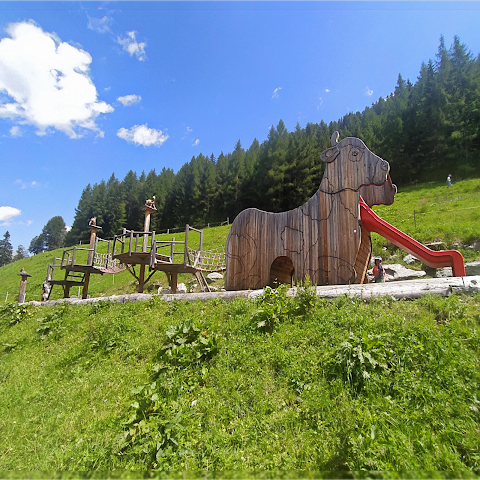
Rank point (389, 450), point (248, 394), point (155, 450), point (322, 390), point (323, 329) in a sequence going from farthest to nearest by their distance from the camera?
point (323, 329), point (248, 394), point (322, 390), point (155, 450), point (389, 450)

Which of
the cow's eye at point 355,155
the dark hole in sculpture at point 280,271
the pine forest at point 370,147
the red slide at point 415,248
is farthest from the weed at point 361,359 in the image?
the pine forest at point 370,147

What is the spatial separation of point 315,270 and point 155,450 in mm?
6705

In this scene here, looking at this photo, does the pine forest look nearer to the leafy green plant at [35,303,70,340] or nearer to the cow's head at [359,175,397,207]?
the cow's head at [359,175,397,207]

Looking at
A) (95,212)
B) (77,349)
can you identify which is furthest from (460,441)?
(95,212)

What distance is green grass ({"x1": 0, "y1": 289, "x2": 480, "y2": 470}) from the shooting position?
334 cm

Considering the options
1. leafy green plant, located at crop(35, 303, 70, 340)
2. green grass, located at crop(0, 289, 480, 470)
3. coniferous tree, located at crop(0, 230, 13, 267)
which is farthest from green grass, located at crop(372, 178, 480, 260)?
coniferous tree, located at crop(0, 230, 13, 267)

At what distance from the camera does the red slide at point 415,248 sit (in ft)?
26.2

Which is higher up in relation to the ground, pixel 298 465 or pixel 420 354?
pixel 420 354

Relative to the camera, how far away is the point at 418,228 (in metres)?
19.4

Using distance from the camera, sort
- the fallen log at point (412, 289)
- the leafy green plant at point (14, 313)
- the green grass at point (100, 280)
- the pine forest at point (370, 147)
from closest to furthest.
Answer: the fallen log at point (412, 289)
the leafy green plant at point (14, 313)
the green grass at point (100, 280)
the pine forest at point (370, 147)

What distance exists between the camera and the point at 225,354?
5.46 m

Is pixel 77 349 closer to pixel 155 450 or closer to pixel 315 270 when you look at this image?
pixel 155 450

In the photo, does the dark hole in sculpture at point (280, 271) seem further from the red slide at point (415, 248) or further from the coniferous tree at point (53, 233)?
the coniferous tree at point (53, 233)

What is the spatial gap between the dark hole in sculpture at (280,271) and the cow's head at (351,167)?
9.24 feet
